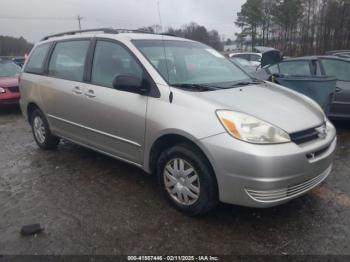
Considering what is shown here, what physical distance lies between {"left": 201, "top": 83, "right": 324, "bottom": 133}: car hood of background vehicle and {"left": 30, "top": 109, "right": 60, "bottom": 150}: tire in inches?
120

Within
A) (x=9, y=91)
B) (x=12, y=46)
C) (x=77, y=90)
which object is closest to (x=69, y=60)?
(x=77, y=90)

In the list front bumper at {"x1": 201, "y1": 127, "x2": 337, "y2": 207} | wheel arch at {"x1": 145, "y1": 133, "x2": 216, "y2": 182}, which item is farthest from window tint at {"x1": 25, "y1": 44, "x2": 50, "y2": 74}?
front bumper at {"x1": 201, "y1": 127, "x2": 337, "y2": 207}

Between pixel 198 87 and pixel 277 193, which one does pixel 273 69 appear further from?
pixel 277 193

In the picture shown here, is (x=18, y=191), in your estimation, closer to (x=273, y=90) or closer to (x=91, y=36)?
(x=91, y=36)

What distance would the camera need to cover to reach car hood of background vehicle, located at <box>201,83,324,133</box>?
298cm

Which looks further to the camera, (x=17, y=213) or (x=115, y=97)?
(x=115, y=97)

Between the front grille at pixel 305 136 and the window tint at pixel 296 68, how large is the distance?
3.71 metres

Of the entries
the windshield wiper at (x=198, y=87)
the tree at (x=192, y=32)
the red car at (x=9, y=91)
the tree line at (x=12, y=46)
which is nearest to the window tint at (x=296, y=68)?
the tree at (x=192, y=32)

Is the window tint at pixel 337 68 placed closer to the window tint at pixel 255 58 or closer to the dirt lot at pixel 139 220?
the dirt lot at pixel 139 220

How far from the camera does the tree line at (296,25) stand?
3562 cm

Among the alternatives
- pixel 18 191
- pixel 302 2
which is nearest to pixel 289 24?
pixel 302 2

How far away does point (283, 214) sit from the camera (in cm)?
327

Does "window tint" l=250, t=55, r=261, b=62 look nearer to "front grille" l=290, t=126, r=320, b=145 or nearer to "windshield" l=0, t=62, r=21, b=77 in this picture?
"windshield" l=0, t=62, r=21, b=77

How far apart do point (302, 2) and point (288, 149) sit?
45198 millimetres
